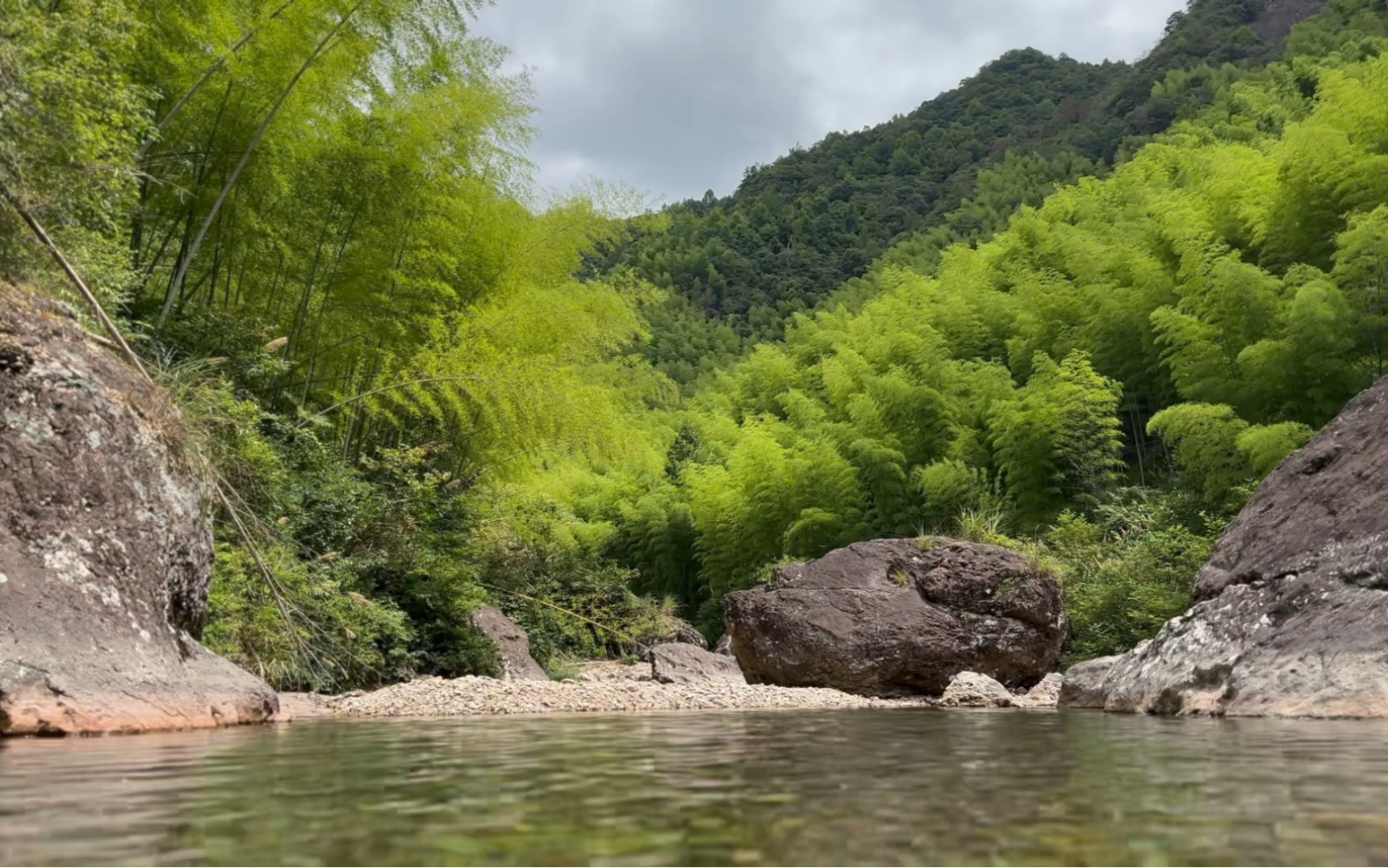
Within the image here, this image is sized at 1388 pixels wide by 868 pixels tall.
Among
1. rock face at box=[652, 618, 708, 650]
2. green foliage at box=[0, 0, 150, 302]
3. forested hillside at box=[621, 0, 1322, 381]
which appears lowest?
rock face at box=[652, 618, 708, 650]

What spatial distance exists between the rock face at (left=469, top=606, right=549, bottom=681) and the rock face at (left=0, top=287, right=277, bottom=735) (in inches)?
227

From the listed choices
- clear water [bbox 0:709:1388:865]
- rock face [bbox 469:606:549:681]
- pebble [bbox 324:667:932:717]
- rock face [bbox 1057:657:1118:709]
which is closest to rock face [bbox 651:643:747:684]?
rock face [bbox 469:606:549:681]

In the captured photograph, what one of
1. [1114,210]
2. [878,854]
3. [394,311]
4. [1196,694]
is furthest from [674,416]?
[878,854]

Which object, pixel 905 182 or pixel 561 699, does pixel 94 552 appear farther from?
pixel 905 182

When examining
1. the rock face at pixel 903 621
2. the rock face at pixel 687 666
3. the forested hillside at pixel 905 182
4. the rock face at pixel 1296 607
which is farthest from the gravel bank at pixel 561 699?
the forested hillside at pixel 905 182

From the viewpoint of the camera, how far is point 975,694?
700cm

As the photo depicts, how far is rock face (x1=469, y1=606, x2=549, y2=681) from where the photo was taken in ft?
34.4

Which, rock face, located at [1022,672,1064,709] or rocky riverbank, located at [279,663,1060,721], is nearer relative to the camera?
rocky riverbank, located at [279,663,1060,721]

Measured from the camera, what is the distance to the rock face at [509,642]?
413 inches

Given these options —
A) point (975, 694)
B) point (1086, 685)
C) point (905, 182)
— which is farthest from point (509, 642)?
point (905, 182)

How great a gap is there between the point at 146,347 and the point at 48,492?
3594 mm

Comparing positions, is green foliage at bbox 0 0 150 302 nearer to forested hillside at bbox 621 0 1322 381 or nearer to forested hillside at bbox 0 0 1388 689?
forested hillside at bbox 0 0 1388 689

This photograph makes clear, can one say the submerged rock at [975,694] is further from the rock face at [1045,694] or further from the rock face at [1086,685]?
the rock face at [1086,685]

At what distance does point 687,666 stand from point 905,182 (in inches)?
1763
